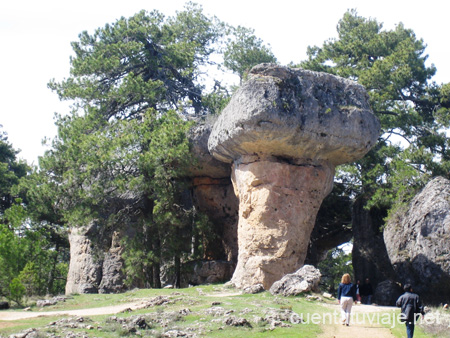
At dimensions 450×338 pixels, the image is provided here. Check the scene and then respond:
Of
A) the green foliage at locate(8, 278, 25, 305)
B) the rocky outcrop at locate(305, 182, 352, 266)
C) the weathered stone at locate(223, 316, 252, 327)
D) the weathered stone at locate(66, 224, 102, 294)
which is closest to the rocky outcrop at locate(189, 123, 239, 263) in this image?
the rocky outcrop at locate(305, 182, 352, 266)

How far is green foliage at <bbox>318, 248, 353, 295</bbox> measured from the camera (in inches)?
1390

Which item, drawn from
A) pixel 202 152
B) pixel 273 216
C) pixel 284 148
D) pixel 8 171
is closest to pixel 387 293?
pixel 273 216

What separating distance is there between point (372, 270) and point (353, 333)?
514 inches

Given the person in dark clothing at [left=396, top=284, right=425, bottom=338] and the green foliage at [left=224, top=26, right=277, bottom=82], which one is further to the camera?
the green foliage at [left=224, top=26, right=277, bottom=82]

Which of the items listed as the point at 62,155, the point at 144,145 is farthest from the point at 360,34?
the point at 62,155

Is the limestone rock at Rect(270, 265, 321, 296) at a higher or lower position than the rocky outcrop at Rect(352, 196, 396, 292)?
lower

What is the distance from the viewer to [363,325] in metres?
13.0

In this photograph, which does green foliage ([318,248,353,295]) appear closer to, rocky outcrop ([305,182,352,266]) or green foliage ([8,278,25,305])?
rocky outcrop ([305,182,352,266])

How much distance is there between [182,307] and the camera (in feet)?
49.7

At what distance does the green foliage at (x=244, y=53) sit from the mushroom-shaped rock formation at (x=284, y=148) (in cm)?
1510

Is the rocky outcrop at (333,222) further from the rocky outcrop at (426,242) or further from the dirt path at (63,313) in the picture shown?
the dirt path at (63,313)

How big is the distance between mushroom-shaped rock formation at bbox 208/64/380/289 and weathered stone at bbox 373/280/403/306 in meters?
5.04

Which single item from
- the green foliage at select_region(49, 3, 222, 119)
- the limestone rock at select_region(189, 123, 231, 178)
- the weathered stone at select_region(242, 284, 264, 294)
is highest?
the green foliage at select_region(49, 3, 222, 119)

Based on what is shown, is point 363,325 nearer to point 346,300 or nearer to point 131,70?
point 346,300
